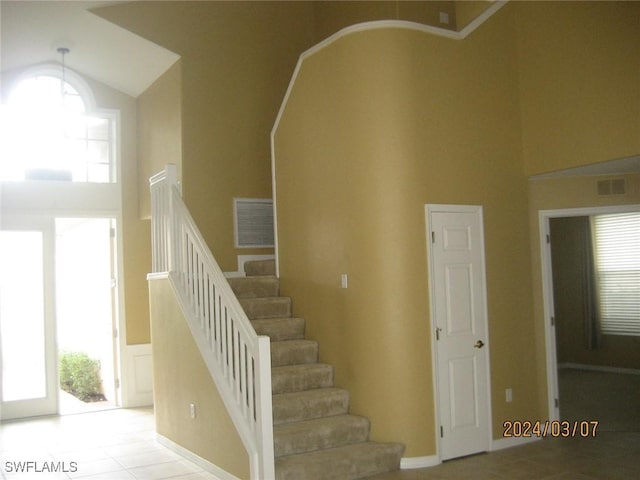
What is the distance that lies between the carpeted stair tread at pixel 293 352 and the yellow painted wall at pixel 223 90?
1.79 meters

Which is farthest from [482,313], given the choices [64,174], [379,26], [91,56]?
[91,56]

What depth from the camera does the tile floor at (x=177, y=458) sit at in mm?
4844

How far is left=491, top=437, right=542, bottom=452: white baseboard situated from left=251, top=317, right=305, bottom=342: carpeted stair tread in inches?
78.6

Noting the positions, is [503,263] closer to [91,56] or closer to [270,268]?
[270,268]

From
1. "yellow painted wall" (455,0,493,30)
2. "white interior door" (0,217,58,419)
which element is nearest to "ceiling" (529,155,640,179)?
"yellow painted wall" (455,0,493,30)

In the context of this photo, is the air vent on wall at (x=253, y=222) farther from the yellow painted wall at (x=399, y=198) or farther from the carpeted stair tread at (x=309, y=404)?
the carpeted stair tread at (x=309, y=404)

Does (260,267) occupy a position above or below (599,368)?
above

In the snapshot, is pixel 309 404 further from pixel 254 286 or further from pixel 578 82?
pixel 578 82

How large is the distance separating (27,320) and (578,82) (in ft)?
21.6

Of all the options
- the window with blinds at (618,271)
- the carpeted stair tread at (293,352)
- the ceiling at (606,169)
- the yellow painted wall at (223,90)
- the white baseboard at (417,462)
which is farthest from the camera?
the window with blinds at (618,271)

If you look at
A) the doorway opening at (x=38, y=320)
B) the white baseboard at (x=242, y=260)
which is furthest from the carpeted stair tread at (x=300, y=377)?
the doorway opening at (x=38, y=320)

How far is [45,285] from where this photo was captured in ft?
24.8

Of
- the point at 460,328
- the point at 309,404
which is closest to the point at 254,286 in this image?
the point at 309,404

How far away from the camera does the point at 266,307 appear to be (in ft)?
19.6
